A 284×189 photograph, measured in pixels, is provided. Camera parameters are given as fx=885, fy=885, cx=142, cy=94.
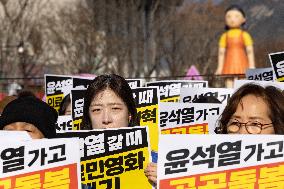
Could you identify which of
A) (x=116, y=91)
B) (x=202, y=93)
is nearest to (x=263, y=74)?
(x=202, y=93)

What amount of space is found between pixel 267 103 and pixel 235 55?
14367mm

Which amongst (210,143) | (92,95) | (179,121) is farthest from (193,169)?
(179,121)

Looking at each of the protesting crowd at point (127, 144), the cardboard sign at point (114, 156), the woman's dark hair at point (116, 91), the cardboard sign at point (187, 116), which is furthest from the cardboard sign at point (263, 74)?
the cardboard sign at point (114, 156)

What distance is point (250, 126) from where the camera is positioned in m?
4.05

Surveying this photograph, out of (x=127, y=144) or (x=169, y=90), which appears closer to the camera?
(x=127, y=144)

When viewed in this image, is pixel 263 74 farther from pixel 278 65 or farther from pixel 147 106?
pixel 147 106

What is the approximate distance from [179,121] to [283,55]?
167cm

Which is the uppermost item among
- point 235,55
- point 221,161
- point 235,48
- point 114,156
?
point 235,48

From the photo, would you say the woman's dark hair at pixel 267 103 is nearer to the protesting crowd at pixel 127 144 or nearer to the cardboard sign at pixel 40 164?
the protesting crowd at pixel 127 144

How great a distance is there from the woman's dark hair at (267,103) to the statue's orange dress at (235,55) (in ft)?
46.6

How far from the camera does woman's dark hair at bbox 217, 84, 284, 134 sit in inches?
162

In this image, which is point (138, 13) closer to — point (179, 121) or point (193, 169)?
point (179, 121)

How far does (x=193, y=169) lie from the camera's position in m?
3.52

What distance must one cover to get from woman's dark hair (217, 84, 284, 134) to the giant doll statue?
556 inches
